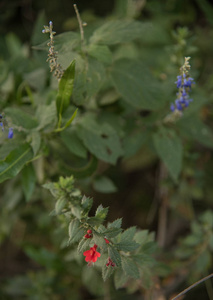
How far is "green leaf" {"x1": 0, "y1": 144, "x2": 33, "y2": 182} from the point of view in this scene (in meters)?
1.54

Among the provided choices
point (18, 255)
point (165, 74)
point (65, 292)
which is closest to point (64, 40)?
point (165, 74)

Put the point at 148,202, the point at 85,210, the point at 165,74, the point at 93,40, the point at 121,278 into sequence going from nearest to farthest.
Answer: the point at 85,210 → the point at 121,278 → the point at 93,40 → the point at 165,74 → the point at 148,202

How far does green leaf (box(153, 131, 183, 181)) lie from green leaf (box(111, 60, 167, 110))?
0.70 ft

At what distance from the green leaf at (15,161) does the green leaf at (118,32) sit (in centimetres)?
70

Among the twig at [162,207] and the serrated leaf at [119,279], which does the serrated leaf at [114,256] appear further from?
the twig at [162,207]

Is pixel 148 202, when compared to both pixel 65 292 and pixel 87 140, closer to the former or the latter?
pixel 65 292

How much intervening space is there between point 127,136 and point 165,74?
1.96 ft

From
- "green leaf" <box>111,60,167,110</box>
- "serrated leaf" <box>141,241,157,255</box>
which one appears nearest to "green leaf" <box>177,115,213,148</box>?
"green leaf" <box>111,60,167,110</box>

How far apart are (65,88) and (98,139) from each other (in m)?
0.42

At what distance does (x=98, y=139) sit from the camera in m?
1.92

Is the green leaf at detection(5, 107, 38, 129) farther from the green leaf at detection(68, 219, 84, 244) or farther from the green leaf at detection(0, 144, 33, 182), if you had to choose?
the green leaf at detection(68, 219, 84, 244)

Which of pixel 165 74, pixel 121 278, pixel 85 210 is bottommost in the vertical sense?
pixel 121 278

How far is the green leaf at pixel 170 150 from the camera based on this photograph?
2053 mm

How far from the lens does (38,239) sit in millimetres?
3129
